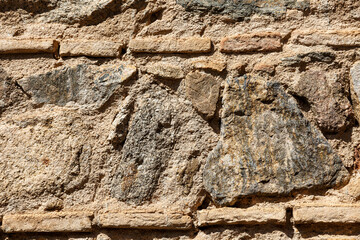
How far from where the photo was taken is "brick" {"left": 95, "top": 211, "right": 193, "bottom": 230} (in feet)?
4.62

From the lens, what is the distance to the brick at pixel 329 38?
4.75 ft

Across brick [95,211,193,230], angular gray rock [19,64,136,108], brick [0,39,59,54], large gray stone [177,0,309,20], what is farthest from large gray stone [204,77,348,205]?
brick [0,39,59,54]

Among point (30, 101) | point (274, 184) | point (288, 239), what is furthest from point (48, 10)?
point (288, 239)

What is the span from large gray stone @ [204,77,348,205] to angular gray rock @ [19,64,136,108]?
1.26 ft

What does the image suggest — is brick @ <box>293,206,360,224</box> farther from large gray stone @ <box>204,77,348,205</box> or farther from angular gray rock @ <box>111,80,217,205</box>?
angular gray rock @ <box>111,80,217,205</box>

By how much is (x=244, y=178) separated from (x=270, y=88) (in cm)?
30

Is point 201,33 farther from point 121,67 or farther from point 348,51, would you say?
point 348,51

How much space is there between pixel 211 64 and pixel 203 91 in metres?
0.09

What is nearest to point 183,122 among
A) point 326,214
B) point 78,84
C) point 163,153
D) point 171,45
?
point 163,153

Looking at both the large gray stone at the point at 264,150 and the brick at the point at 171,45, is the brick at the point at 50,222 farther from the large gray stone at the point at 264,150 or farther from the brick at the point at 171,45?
the brick at the point at 171,45

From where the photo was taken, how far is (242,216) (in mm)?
1375

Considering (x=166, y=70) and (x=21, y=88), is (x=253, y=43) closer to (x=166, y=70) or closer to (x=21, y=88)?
(x=166, y=70)

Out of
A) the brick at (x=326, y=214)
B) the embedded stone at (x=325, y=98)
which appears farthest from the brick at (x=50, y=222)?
the embedded stone at (x=325, y=98)

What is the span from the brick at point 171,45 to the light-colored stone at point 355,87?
47cm
